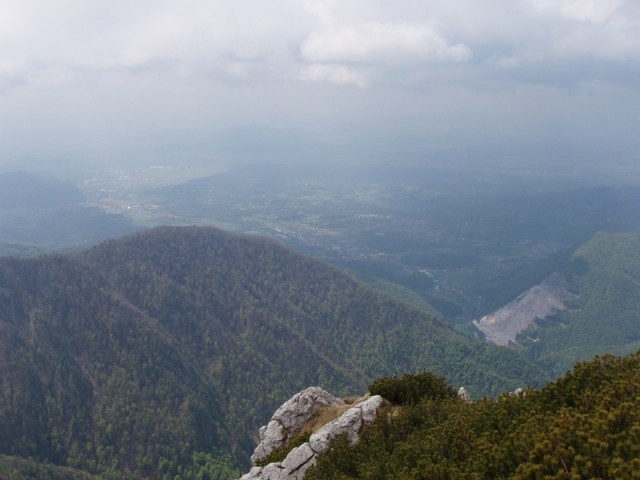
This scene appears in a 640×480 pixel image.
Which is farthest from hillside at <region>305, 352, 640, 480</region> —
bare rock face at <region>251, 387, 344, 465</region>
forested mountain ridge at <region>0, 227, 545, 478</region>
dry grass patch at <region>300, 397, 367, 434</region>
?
forested mountain ridge at <region>0, 227, 545, 478</region>

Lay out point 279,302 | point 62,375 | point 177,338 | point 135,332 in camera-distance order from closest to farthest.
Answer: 1. point 62,375
2. point 135,332
3. point 177,338
4. point 279,302

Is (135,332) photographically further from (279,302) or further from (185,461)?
(279,302)

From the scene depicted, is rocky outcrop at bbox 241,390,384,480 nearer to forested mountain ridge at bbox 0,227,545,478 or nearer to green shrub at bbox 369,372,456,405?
green shrub at bbox 369,372,456,405

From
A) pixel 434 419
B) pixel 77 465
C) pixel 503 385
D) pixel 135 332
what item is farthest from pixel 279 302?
pixel 434 419

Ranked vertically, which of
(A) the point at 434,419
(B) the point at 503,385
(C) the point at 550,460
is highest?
(C) the point at 550,460

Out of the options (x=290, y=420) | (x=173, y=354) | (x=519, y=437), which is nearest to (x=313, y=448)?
(x=290, y=420)

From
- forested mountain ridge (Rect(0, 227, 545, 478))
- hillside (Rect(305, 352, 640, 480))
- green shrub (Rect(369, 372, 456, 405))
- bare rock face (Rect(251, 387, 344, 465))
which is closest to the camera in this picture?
hillside (Rect(305, 352, 640, 480))

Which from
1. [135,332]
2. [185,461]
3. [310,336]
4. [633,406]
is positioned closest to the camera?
[633,406]

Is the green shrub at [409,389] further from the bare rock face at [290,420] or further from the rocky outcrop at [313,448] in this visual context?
the bare rock face at [290,420]
